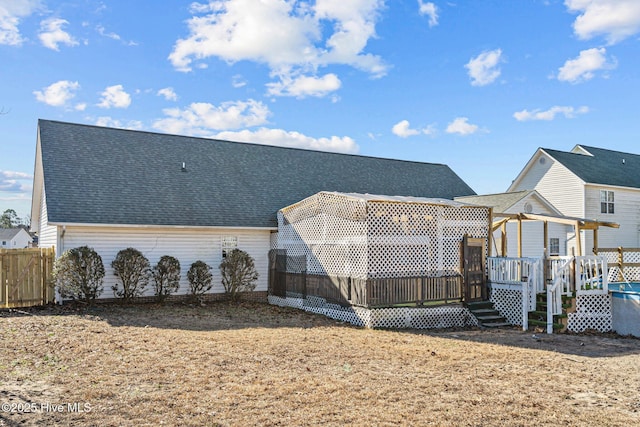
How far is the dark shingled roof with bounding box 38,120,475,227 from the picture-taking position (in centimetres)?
1527

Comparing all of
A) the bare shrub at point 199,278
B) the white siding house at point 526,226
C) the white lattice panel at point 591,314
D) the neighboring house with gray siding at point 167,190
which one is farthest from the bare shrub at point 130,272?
the white siding house at point 526,226

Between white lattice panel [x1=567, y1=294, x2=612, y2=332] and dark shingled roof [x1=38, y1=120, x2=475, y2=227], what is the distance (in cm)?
1009

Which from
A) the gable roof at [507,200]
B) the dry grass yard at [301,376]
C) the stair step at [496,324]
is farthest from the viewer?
the gable roof at [507,200]

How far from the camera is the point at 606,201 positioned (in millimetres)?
24906

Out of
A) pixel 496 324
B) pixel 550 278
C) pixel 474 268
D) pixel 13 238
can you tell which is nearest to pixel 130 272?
pixel 474 268

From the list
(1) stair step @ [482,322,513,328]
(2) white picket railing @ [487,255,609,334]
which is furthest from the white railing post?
(1) stair step @ [482,322,513,328]

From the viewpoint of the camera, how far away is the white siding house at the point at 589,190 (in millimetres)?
24250

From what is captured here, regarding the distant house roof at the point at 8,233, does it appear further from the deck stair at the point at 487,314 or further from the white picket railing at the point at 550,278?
the white picket railing at the point at 550,278

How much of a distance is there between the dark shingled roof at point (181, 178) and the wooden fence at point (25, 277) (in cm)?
142

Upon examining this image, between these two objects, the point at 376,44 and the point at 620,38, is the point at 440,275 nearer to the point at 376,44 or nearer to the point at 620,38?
the point at 376,44

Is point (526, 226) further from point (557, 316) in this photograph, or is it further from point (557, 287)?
point (557, 316)

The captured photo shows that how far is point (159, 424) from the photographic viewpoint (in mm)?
5055

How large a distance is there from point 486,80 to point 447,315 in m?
9.24

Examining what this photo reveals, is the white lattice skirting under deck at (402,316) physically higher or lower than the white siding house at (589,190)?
lower
